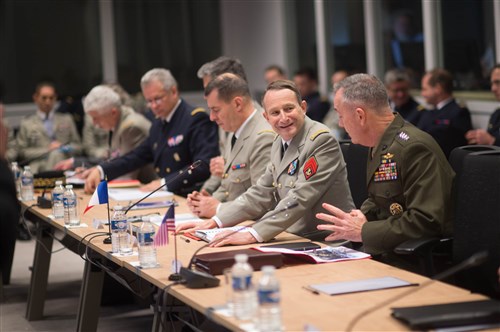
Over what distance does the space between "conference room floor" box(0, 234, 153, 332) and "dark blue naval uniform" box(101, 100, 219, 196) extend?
0.84m

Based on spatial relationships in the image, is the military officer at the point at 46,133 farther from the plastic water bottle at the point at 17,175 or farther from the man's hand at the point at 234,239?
the man's hand at the point at 234,239

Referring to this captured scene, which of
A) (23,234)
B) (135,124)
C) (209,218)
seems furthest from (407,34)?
(209,218)

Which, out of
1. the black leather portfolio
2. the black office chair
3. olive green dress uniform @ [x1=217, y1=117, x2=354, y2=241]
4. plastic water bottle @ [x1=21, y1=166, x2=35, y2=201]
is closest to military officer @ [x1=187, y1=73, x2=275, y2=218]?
olive green dress uniform @ [x1=217, y1=117, x2=354, y2=241]

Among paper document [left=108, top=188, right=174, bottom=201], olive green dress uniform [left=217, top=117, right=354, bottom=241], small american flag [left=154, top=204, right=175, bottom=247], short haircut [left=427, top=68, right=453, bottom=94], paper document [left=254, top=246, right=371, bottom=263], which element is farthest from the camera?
short haircut [left=427, top=68, right=453, bottom=94]

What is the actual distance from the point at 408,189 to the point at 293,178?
0.65m

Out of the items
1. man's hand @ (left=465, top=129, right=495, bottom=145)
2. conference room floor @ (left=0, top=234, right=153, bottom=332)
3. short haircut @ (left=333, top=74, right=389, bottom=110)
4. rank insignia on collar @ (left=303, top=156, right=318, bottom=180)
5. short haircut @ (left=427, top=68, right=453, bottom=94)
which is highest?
short haircut @ (left=333, top=74, right=389, bottom=110)

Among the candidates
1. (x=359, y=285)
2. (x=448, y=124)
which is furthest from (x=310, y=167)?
(x=448, y=124)

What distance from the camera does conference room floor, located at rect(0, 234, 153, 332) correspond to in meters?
5.19

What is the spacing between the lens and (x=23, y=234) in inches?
319

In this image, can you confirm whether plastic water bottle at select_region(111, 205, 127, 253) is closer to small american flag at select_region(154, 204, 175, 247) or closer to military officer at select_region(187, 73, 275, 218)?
small american flag at select_region(154, 204, 175, 247)

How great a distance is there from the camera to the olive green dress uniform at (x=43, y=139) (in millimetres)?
9016

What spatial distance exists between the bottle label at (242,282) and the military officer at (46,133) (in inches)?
268

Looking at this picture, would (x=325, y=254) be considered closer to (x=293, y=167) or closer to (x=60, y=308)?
(x=293, y=167)

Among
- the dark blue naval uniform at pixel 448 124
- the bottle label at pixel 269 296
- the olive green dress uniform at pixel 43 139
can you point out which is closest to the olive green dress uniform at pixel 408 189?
the bottle label at pixel 269 296
